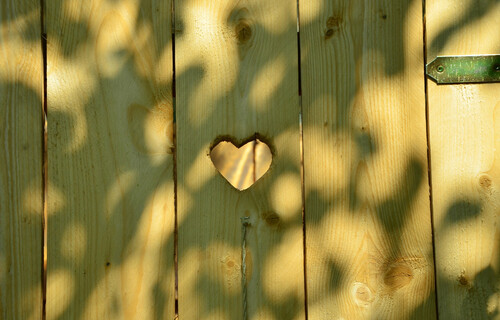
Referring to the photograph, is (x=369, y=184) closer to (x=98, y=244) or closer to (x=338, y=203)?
(x=338, y=203)

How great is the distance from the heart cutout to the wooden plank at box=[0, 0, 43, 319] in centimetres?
50

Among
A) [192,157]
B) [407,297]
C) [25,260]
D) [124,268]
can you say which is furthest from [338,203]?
[25,260]

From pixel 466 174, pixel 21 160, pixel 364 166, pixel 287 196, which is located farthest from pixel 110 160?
Answer: pixel 466 174

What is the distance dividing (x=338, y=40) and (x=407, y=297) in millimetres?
747

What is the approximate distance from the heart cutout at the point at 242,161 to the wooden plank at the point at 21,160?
50cm

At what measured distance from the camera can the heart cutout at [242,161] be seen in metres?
1.19

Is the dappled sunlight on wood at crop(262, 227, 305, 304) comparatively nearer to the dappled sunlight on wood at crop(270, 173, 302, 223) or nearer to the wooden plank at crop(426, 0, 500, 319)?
the dappled sunlight on wood at crop(270, 173, 302, 223)

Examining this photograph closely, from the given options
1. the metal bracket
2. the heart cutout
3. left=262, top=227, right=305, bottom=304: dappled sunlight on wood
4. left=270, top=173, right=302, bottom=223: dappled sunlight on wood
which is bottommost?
left=262, top=227, right=305, bottom=304: dappled sunlight on wood

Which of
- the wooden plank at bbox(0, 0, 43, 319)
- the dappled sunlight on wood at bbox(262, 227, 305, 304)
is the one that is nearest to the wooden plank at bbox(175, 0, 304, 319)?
the dappled sunlight on wood at bbox(262, 227, 305, 304)

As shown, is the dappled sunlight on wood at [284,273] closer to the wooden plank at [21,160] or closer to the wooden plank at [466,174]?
the wooden plank at [466,174]

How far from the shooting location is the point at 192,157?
46.4 inches

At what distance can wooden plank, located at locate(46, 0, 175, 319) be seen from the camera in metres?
1.16

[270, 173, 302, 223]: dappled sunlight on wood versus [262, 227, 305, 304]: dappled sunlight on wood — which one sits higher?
[270, 173, 302, 223]: dappled sunlight on wood

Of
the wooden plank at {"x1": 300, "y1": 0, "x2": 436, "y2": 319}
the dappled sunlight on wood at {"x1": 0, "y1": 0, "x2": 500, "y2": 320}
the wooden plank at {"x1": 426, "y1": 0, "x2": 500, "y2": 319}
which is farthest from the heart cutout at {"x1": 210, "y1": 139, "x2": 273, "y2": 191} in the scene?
the wooden plank at {"x1": 426, "y1": 0, "x2": 500, "y2": 319}
